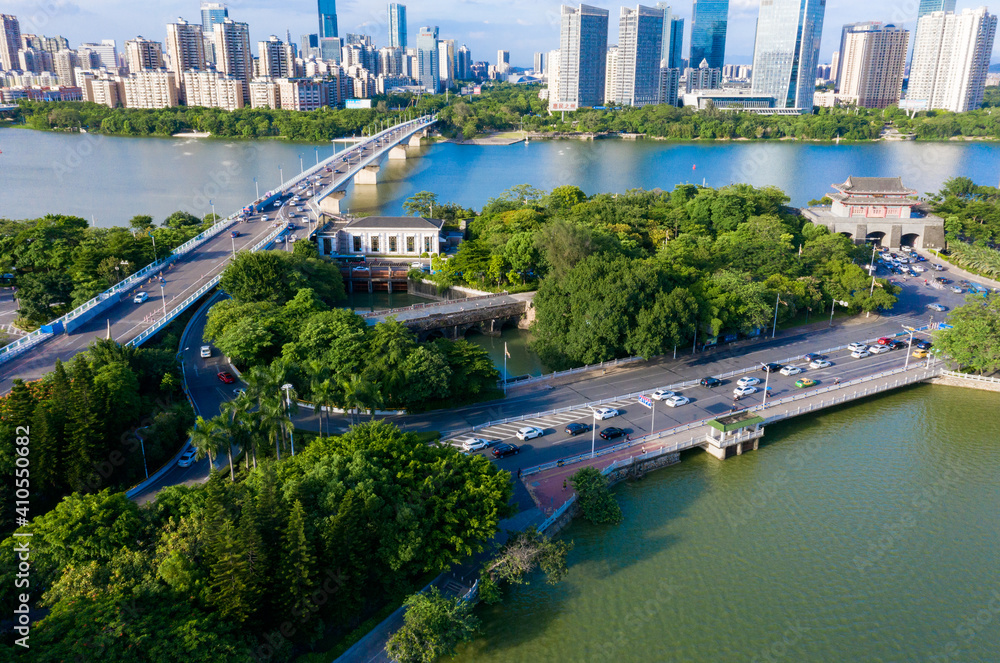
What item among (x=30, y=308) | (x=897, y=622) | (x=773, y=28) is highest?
(x=773, y=28)

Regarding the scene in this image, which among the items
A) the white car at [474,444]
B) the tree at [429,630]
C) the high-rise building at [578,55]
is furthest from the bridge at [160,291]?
the high-rise building at [578,55]

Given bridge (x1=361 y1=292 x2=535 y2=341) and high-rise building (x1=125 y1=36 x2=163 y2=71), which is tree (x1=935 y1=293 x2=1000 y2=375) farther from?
high-rise building (x1=125 y1=36 x2=163 y2=71)

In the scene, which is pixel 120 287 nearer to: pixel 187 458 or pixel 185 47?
pixel 187 458

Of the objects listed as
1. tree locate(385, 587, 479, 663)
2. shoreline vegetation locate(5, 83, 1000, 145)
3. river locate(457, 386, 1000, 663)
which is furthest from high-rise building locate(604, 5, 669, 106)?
tree locate(385, 587, 479, 663)

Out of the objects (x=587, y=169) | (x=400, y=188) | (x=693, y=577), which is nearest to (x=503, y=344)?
(x=693, y=577)

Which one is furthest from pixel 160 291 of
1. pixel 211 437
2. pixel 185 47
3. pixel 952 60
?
pixel 952 60

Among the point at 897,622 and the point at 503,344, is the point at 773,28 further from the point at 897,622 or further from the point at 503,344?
the point at 897,622

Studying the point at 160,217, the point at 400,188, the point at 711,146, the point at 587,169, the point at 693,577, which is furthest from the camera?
the point at 711,146
